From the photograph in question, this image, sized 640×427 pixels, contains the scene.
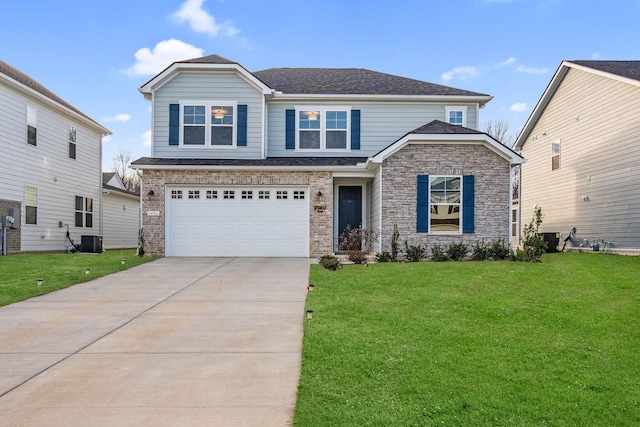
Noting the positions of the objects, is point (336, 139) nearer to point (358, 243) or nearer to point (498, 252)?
point (358, 243)

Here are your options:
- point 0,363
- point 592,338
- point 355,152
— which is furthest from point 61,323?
point 355,152

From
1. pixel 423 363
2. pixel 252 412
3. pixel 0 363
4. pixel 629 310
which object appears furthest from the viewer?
pixel 629 310

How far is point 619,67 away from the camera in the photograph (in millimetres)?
15664

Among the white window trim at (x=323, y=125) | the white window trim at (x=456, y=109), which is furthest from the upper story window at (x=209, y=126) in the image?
the white window trim at (x=456, y=109)

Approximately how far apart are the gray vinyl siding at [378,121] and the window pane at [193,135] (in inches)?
91.2

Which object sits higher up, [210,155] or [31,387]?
[210,155]

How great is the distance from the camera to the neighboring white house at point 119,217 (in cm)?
2234

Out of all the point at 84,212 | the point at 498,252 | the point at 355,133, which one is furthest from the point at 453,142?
the point at 84,212

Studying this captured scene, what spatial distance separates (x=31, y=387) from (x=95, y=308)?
334 cm

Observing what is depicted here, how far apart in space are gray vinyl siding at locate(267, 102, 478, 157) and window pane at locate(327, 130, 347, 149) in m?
0.32

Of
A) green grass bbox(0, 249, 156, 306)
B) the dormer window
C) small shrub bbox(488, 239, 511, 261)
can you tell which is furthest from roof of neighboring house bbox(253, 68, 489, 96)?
green grass bbox(0, 249, 156, 306)

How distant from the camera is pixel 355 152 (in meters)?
16.0

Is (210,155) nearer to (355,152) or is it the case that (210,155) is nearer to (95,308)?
(355,152)

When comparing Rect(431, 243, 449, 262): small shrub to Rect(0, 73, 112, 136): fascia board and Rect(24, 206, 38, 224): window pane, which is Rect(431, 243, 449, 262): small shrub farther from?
Rect(0, 73, 112, 136): fascia board
